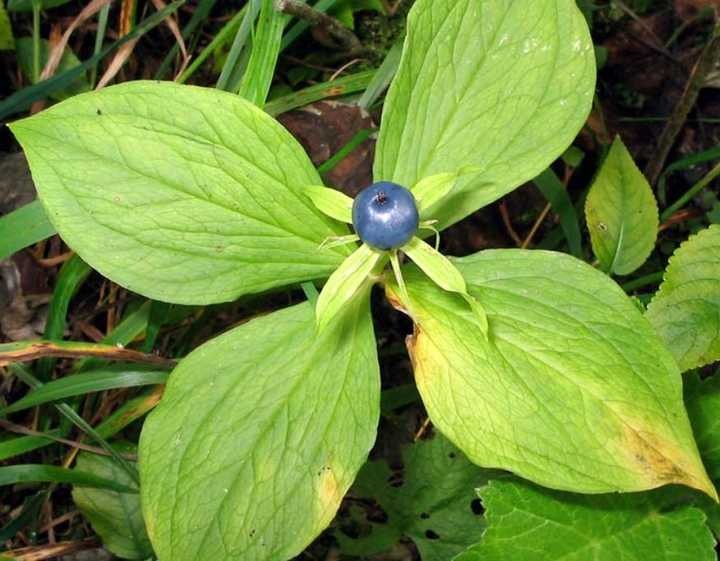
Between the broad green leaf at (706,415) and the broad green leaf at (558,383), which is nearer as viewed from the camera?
the broad green leaf at (558,383)

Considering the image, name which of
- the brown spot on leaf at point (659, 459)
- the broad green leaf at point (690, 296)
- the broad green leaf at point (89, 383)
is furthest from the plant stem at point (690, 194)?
the broad green leaf at point (89, 383)

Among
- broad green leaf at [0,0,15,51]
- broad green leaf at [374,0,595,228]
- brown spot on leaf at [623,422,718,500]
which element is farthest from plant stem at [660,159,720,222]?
broad green leaf at [0,0,15,51]

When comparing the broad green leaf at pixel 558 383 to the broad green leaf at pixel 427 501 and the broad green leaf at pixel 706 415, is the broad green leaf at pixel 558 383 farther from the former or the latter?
the broad green leaf at pixel 427 501

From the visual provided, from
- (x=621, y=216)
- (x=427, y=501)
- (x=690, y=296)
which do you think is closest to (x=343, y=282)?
(x=690, y=296)

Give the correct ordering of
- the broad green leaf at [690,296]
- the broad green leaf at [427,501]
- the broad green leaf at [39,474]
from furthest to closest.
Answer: the broad green leaf at [427,501] < the broad green leaf at [39,474] < the broad green leaf at [690,296]

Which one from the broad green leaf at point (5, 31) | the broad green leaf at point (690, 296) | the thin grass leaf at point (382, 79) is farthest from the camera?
the broad green leaf at point (5, 31)

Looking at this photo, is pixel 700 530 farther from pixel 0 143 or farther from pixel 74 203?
pixel 0 143

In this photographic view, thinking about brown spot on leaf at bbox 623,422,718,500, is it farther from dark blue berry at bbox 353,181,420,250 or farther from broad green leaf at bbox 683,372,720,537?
dark blue berry at bbox 353,181,420,250
